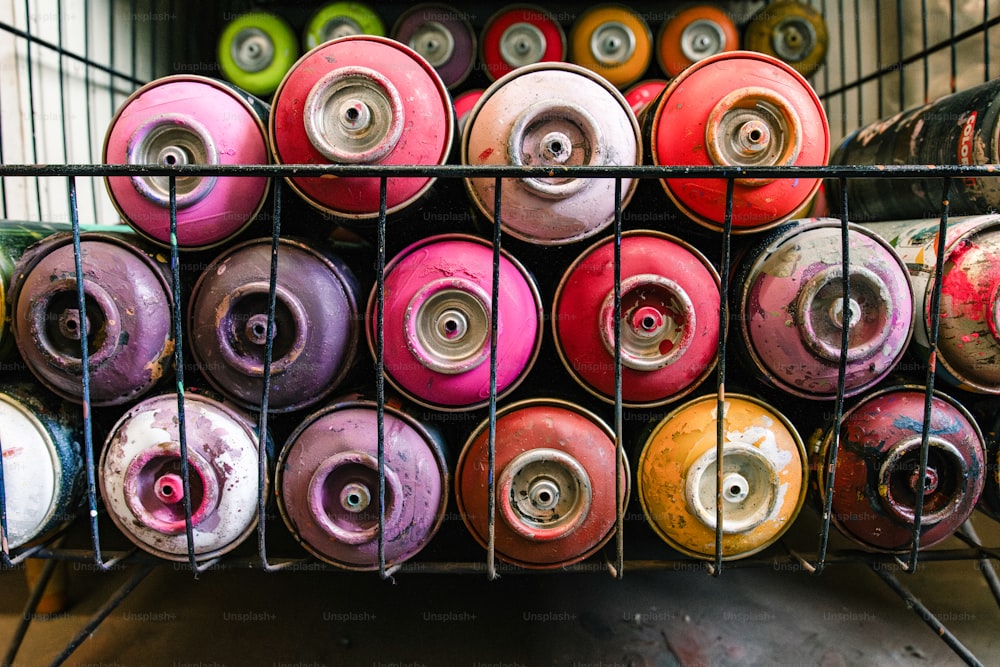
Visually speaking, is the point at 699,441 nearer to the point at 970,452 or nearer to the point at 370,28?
the point at 970,452

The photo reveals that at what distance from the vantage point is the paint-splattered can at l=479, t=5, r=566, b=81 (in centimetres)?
211

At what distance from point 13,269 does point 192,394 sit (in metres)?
0.41

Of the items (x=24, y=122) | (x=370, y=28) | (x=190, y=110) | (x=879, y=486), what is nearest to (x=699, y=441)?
(x=879, y=486)

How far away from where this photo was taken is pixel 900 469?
938mm

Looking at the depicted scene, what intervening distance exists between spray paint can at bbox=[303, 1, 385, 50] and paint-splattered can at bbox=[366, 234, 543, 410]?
5.22ft

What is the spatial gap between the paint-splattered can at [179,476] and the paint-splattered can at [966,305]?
43.0 inches

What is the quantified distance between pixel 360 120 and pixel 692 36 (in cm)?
171

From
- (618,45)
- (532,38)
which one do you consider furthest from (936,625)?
(532,38)

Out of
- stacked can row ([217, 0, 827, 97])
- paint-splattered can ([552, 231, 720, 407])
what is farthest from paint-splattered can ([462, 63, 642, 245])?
stacked can row ([217, 0, 827, 97])

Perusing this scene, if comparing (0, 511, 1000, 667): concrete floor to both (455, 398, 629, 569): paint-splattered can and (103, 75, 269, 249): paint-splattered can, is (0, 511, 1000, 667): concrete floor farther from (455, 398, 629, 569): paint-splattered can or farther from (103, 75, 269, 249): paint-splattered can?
(103, 75, 269, 249): paint-splattered can

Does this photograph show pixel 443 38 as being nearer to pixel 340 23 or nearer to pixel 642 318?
pixel 340 23

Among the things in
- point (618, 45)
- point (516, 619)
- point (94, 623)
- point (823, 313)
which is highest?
point (618, 45)

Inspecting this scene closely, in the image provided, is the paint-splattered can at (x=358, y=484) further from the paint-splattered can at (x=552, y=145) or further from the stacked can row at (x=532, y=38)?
the stacked can row at (x=532, y=38)

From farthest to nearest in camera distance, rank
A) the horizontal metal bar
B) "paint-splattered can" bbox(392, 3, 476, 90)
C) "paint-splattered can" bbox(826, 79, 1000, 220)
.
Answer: "paint-splattered can" bbox(392, 3, 476, 90), "paint-splattered can" bbox(826, 79, 1000, 220), the horizontal metal bar
